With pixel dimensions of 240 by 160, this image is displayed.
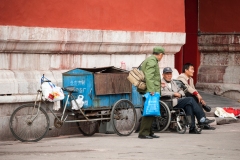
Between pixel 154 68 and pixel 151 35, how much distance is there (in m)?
3.13

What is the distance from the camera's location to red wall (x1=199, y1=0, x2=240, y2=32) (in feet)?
68.3

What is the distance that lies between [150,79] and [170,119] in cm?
131

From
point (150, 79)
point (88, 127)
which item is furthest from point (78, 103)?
point (150, 79)

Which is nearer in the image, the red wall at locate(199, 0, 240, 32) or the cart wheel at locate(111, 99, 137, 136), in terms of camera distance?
the cart wheel at locate(111, 99, 137, 136)

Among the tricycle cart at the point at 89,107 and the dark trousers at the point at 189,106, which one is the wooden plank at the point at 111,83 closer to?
the tricycle cart at the point at 89,107

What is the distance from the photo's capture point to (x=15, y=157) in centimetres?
1111

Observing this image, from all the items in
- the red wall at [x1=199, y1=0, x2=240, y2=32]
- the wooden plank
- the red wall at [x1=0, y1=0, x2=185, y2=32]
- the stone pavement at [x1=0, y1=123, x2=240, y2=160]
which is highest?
the red wall at [x1=199, y1=0, x2=240, y2=32]

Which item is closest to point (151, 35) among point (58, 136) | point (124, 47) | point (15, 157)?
point (124, 47)

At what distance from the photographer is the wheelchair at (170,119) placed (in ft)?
48.3

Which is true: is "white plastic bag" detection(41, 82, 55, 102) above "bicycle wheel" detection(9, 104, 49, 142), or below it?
above

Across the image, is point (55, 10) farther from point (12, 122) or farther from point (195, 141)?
point (195, 141)

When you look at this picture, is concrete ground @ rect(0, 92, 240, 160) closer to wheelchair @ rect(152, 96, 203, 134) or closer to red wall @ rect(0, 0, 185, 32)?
wheelchair @ rect(152, 96, 203, 134)

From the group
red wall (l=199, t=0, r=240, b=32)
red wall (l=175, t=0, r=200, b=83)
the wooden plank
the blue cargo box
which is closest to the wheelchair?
the wooden plank

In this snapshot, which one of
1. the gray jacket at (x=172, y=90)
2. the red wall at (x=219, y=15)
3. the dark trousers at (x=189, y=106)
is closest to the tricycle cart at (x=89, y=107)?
the gray jacket at (x=172, y=90)
